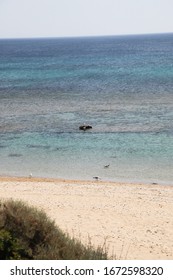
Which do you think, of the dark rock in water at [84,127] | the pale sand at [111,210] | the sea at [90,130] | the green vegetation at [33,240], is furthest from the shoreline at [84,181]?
the green vegetation at [33,240]

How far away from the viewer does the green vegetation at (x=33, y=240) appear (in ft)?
24.8

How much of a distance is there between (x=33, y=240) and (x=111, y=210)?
7.18 metres

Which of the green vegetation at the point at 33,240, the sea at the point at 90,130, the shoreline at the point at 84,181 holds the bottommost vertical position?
the shoreline at the point at 84,181

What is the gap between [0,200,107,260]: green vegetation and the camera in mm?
7551

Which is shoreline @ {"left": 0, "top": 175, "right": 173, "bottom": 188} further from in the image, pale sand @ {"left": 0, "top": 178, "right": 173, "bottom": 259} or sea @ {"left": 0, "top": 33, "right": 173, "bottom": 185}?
sea @ {"left": 0, "top": 33, "right": 173, "bottom": 185}

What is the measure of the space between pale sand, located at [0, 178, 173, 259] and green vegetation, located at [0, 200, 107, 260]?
1.26m

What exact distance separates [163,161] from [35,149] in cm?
767

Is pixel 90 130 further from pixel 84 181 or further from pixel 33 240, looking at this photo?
pixel 33 240

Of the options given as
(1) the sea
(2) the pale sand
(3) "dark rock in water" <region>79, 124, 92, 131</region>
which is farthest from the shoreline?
(3) "dark rock in water" <region>79, 124, 92, 131</region>

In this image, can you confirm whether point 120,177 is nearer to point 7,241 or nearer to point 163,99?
point 7,241

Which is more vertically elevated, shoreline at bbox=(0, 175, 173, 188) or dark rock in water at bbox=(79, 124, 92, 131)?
dark rock in water at bbox=(79, 124, 92, 131)

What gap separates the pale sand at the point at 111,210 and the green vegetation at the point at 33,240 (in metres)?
1.26

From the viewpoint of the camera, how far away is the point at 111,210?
15266 mm

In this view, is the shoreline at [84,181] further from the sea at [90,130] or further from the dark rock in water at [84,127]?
the dark rock in water at [84,127]
